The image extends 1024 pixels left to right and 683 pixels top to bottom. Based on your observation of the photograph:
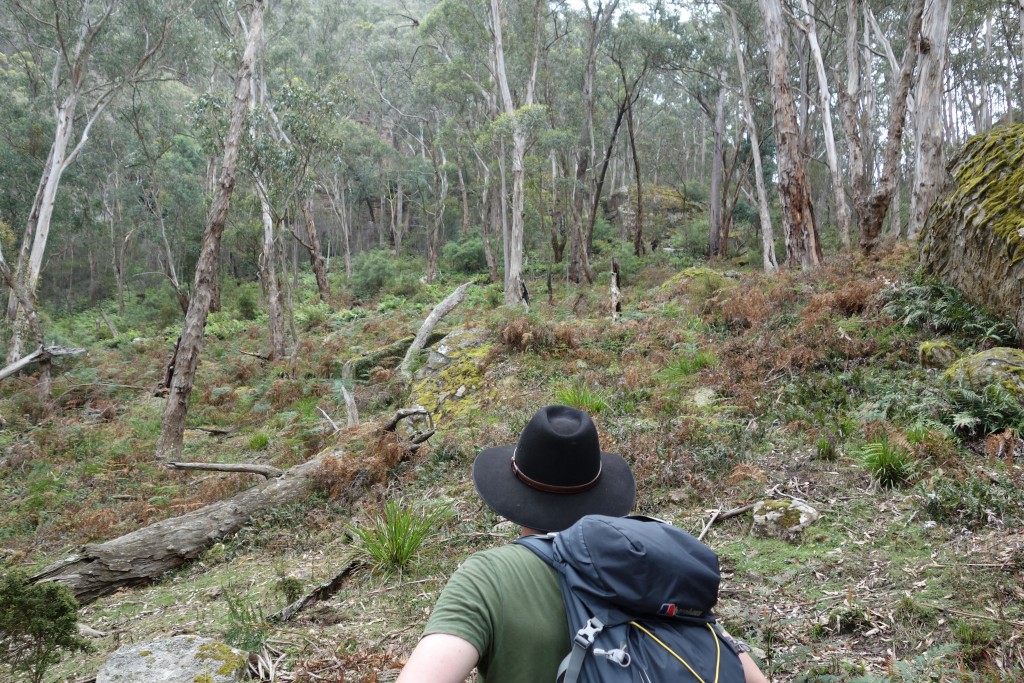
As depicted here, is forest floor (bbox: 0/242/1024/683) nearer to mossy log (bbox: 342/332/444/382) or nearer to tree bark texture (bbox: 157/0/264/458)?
tree bark texture (bbox: 157/0/264/458)

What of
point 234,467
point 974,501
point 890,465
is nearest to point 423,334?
point 234,467

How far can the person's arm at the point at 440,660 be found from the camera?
51.7 inches

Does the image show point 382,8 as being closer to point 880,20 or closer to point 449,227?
point 449,227

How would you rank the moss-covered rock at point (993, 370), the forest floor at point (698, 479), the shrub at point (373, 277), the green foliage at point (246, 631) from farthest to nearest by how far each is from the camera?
the shrub at point (373, 277) < the moss-covered rock at point (993, 370) < the green foliage at point (246, 631) < the forest floor at point (698, 479)

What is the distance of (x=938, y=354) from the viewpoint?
6309 millimetres

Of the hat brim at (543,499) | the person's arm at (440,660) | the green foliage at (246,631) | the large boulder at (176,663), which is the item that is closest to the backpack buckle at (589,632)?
the person's arm at (440,660)

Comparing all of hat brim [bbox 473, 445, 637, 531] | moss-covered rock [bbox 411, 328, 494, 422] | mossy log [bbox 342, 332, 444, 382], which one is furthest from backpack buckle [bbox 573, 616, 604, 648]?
mossy log [bbox 342, 332, 444, 382]

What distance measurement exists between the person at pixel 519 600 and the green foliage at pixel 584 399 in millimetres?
5217

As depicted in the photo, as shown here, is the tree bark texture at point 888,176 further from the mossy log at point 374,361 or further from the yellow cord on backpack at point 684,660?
the yellow cord on backpack at point 684,660

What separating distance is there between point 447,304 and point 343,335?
641 centimetres

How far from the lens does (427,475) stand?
21.7ft

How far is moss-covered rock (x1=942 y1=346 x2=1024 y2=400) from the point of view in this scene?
5.07 m

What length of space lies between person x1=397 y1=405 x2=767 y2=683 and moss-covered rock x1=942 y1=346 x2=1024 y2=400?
489 centimetres

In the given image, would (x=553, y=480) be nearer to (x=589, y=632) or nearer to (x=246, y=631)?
(x=589, y=632)
